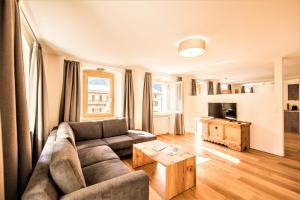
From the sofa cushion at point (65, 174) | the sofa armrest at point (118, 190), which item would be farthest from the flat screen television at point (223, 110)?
the sofa cushion at point (65, 174)

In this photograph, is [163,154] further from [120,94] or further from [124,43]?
A: [120,94]

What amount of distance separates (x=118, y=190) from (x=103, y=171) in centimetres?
59

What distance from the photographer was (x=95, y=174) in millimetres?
1598

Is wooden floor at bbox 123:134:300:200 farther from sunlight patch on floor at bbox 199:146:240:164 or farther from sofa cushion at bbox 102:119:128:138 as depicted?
sofa cushion at bbox 102:119:128:138

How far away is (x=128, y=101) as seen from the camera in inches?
159

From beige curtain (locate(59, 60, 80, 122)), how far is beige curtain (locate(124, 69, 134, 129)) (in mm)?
1257

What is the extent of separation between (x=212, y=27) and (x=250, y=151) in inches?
124

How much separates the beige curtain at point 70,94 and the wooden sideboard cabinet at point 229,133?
3.66m

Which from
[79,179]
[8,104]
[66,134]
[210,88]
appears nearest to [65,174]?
[79,179]

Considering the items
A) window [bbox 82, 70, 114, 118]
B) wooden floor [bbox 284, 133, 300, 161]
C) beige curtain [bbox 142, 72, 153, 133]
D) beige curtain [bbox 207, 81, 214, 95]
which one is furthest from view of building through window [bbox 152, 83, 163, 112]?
wooden floor [bbox 284, 133, 300, 161]

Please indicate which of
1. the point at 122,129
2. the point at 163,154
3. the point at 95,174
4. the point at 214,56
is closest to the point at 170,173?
the point at 163,154

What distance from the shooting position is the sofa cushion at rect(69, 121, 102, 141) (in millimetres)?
2889

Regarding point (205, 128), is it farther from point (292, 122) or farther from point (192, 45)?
point (292, 122)

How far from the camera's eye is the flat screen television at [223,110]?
12.8 feet
